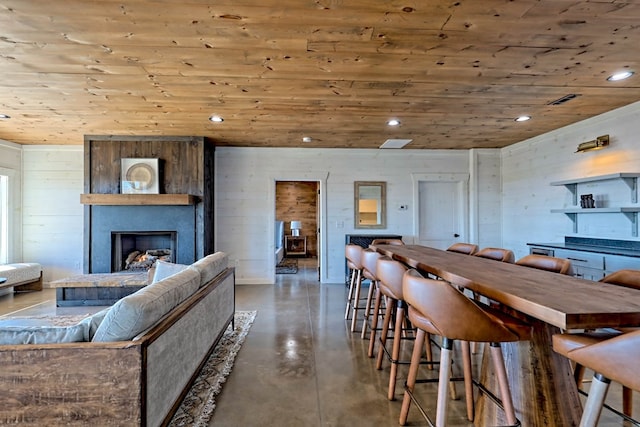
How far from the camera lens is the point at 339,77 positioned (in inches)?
116

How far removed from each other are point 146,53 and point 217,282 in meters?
1.90

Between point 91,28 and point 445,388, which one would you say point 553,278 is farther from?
point 91,28

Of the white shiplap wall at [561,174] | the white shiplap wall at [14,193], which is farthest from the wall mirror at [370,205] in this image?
the white shiplap wall at [14,193]

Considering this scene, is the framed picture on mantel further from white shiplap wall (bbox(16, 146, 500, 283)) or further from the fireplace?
white shiplap wall (bbox(16, 146, 500, 283))

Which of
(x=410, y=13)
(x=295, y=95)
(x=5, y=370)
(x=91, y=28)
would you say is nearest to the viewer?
(x=5, y=370)

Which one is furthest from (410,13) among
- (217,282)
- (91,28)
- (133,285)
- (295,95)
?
(133,285)

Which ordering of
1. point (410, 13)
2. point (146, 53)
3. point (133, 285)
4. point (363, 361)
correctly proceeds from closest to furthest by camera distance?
point (410, 13)
point (146, 53)
point (363, 361)
point (133, 285)

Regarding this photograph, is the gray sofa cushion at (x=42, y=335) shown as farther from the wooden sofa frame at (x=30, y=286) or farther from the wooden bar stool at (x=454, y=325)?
the wooden sofa frame at (x=30, y=286)

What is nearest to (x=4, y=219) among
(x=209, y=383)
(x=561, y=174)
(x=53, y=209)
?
(x=53, y=209)

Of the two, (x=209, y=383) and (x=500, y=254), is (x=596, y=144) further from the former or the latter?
(x=209, y=383)

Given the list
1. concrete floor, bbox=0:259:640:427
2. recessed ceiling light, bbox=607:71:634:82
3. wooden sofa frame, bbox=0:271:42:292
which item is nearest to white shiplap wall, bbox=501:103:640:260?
recessed ceiling light, bbox=607:71:634:82

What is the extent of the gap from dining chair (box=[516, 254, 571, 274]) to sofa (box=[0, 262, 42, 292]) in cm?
658

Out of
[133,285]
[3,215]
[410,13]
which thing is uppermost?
[410,13]

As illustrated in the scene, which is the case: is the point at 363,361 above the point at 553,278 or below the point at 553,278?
below
